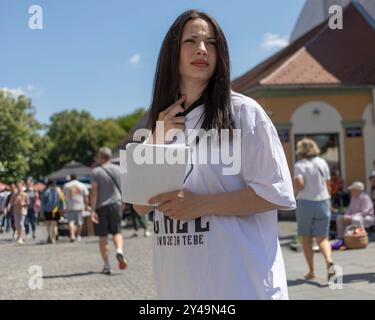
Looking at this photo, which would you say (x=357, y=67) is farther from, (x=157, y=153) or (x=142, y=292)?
(x=157, y=153)

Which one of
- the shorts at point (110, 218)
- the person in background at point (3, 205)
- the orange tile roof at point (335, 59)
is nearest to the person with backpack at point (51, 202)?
the shorts at point (110, 218)

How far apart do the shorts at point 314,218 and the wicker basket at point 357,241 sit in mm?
2586

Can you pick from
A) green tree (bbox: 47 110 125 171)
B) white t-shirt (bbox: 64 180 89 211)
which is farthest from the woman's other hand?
green tree (bbox: 47 110 125 171)

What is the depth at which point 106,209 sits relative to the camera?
334 inches

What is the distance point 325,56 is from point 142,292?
17.1m

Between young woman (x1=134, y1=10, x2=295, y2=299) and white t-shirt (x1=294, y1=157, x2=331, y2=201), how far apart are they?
18.5 ft

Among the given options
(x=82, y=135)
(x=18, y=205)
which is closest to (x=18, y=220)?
(x=18, y=205)

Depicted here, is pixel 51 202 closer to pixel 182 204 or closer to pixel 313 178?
pixel 313 178

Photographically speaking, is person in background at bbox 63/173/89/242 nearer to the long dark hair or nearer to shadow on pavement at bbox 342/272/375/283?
shadow on pavement at bbox 342/272/375/283

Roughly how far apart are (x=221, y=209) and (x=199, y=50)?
22.0 inches

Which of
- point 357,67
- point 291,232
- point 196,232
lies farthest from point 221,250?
point 357,67

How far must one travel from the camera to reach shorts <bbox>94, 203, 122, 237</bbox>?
830 cm

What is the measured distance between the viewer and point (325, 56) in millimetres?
21516

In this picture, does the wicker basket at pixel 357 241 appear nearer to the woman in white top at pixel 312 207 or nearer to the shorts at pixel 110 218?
the woman in white top at pixel 312 207
